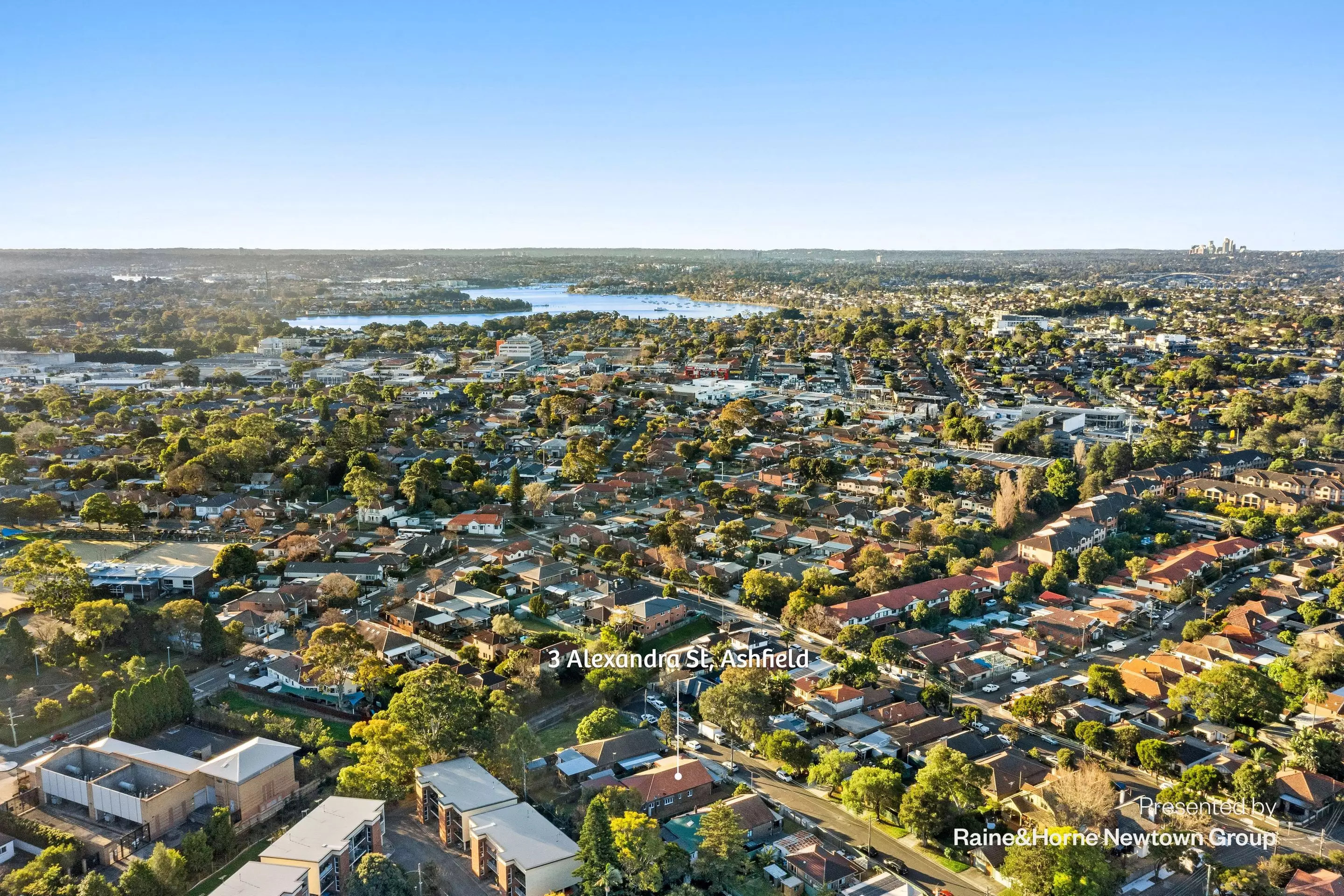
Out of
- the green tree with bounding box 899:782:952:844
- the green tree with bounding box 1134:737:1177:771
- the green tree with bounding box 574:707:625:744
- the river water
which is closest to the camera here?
the green tree with bounding box 899:782:952:844

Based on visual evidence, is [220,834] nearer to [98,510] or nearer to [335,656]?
[335,656]

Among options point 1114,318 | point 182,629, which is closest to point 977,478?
point 182,629

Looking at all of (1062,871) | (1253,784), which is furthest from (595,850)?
(1253,784)

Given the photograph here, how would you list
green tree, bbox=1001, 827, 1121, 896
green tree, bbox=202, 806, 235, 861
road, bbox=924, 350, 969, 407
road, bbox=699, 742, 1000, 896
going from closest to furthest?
green tree, bbox=1001, 827, 1121, 896 < road, bbox=699, 742, 1000, 896 < green tree, bbox=202, 806, 235, 861 < road, bbox=924, 350, 969, 407

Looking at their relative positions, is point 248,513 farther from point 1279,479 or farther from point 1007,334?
point 1007,334

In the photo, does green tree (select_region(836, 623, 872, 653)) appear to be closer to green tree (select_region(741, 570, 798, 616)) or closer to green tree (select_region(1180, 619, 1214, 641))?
green tree (select_region(741, 570, 798, 616))

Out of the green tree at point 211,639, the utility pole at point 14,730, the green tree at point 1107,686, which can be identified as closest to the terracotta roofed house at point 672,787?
the green tree at point 1107,686

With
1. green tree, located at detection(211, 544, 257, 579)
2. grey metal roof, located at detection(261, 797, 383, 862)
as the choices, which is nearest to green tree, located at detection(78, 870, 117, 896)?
grey metal roof, located at detection(261, 797, 383, 862)
